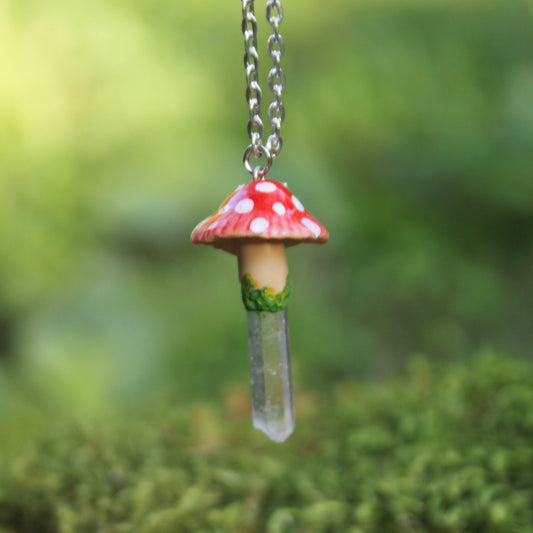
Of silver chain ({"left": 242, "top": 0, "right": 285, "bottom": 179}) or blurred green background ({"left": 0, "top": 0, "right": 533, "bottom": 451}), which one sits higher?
blurred green background ({"left": 0, "top": 0, "right": 533, "bottom": 451})

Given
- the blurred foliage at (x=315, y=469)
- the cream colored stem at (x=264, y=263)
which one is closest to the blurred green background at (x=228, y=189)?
the blurred foliage at (x=315, y=469)

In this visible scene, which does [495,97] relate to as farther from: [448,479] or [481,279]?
[448,479]

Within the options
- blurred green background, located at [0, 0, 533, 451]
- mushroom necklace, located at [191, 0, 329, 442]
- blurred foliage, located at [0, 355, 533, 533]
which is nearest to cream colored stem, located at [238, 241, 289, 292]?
mushroom necklace, located at [191, 0, 329, 442]

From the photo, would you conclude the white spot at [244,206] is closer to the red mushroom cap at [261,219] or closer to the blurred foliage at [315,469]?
the red mushroom cap at [261,219]

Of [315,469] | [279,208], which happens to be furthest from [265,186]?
[315,469]

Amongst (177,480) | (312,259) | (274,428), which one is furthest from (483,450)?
(312,259)

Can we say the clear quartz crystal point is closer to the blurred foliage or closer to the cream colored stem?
the cream colored stem

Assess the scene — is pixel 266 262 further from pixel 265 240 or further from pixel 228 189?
pixel 228 189

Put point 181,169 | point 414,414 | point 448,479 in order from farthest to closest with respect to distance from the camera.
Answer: point 181,169
point 414,414
point 448,479
